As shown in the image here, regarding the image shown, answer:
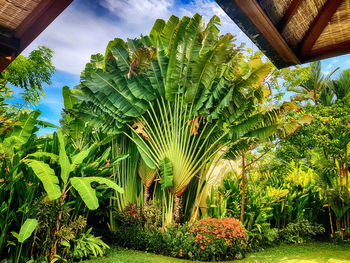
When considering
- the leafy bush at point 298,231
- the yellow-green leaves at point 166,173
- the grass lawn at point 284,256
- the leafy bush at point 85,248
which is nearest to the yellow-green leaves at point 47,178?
the leafy bush at point 85,248

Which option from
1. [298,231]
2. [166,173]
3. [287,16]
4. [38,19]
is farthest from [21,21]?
[298,231]

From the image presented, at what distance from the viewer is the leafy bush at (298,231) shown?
6.32 m

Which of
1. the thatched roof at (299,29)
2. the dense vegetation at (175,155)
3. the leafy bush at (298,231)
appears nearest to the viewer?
the thatched roof at (299,29)

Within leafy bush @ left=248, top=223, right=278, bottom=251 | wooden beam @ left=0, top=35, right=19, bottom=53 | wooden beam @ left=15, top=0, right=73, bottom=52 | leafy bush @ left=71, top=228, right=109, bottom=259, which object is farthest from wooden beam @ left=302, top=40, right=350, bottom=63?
leafy bush @ left=248, top=223, right=278, bottom=251

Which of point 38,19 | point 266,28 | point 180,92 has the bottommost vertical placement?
point 266,28

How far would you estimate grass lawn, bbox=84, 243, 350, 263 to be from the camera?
4.30m

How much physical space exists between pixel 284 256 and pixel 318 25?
527 cm

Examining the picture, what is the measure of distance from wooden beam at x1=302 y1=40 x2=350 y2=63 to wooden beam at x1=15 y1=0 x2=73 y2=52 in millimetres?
1306

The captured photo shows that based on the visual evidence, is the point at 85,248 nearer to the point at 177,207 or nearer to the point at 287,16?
the point at 177,207

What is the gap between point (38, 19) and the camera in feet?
4.43

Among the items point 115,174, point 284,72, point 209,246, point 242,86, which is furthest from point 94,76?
point 284,72

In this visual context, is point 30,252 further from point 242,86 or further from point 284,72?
point 284,72

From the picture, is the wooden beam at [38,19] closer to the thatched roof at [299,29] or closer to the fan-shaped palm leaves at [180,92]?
the thatched roof at [299,29]

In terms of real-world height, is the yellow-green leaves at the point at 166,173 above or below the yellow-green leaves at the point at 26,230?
above
